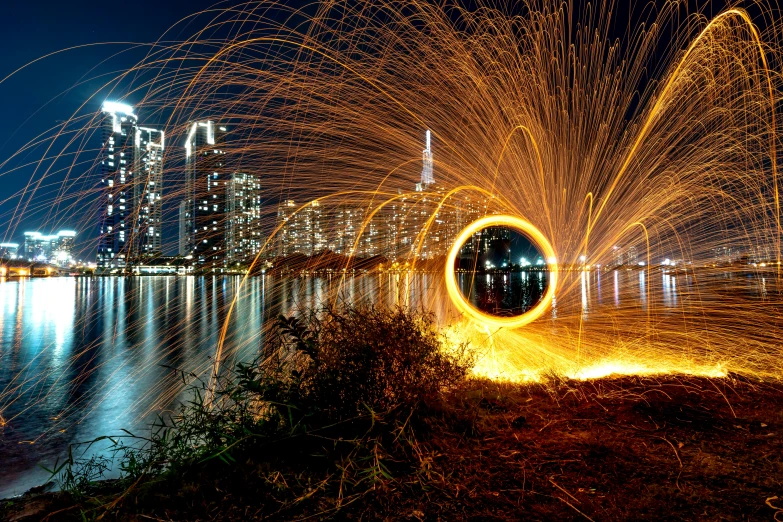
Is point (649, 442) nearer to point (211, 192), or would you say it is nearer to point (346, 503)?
point (346, 503)

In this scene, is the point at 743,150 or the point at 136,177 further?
the point at 743,150

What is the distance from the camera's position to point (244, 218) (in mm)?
8258

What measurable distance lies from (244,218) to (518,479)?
6478 mm

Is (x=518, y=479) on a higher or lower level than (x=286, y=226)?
lower

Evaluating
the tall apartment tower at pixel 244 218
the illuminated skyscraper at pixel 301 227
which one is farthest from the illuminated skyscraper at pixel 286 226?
the tall apartment tower at pixel 244 218

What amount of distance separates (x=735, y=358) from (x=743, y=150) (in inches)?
173

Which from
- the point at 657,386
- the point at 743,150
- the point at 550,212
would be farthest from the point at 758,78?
the point at 657,386

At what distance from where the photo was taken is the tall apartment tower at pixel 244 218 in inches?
309

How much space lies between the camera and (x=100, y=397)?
10.2 metres

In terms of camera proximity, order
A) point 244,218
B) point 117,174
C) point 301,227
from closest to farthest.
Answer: point 117,174 < point 244,218 < point 301,227

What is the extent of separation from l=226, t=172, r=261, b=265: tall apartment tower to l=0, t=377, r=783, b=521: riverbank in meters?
4.48

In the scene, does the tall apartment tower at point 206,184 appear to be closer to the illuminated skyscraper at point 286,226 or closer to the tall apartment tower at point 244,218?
the tall apartment tower at point 244,218

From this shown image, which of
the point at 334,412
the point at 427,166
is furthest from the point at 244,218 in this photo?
the point at 334,412

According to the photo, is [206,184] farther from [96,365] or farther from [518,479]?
[96,365]
